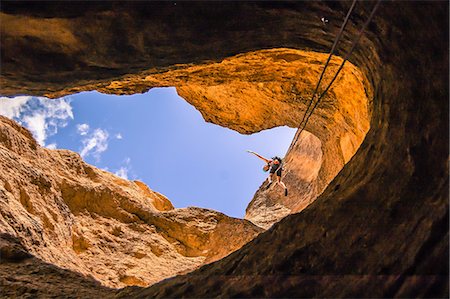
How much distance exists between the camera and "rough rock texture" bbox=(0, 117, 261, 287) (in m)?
9.00

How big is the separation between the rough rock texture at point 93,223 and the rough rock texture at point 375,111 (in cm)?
344

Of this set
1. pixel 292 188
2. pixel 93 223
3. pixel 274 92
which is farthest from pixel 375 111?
pixel 292 188

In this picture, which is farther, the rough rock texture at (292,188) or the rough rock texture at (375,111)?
the rough rock texture at (292,188)

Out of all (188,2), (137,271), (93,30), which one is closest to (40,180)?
(137,271)

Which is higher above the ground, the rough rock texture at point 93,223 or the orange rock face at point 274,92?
the orange rock face at point 274,92

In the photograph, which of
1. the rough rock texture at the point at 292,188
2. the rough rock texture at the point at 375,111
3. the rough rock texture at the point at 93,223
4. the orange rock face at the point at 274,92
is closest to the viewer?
the rough rock texture at the point at 375,111

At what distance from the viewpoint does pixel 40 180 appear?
10523 mm

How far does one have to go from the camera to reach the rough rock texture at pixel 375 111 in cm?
387

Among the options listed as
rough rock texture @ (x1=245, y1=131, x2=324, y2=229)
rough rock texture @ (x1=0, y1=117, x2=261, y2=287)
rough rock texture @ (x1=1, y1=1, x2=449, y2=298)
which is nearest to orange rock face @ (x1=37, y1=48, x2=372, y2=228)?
rough rock texture @ (x1=1, y1=1, x2=449, y2=298)

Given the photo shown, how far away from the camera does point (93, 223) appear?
12398mm

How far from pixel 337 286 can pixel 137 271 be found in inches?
339

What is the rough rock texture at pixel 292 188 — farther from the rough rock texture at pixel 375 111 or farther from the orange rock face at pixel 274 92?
the rough rock texture at pixel 375 111

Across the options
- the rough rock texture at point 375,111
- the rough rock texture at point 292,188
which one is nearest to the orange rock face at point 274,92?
the rough rock texture at point 375,111

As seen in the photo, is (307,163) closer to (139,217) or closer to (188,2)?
(139,217)
